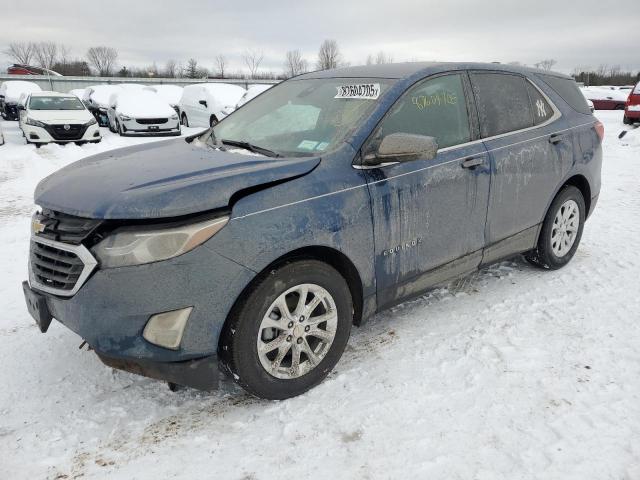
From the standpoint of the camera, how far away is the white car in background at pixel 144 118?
13984mm

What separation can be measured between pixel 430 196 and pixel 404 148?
486 millimetres

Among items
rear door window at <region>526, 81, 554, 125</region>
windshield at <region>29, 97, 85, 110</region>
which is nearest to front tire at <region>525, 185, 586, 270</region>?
rear door window at <region>526, 81, 554, 125</region>

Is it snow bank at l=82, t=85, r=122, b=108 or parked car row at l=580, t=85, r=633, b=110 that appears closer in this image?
snow bank at l=82, t=85, r=122, b=108

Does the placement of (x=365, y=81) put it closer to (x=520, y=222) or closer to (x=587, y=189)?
(x=520, y=222)

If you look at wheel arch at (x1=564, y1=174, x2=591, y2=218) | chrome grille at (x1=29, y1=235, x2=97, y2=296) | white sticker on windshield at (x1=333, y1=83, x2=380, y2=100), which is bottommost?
wheel arch at (x1=564, y1=174, x2=591, y2=218)

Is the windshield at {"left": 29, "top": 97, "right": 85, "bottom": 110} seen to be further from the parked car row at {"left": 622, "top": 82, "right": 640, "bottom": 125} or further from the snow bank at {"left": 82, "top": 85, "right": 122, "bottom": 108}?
the parked car row at {"left": 622, "top": 82, "right": 640, "bottom": 125}

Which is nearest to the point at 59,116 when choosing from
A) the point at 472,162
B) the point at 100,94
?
the point at 100,94

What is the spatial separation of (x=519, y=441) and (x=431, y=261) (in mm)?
1179

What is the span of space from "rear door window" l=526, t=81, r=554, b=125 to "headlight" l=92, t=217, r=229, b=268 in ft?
9.58

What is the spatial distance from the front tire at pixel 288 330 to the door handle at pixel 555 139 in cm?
227

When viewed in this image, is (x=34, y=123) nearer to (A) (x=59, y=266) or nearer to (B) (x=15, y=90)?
(B) (x=15, y=90)

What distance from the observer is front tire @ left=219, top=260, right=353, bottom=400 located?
2.31 meters

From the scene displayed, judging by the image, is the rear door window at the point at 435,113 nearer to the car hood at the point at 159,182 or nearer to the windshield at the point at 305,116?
the windshield at the point at 305,116

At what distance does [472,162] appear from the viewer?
3193 mm
